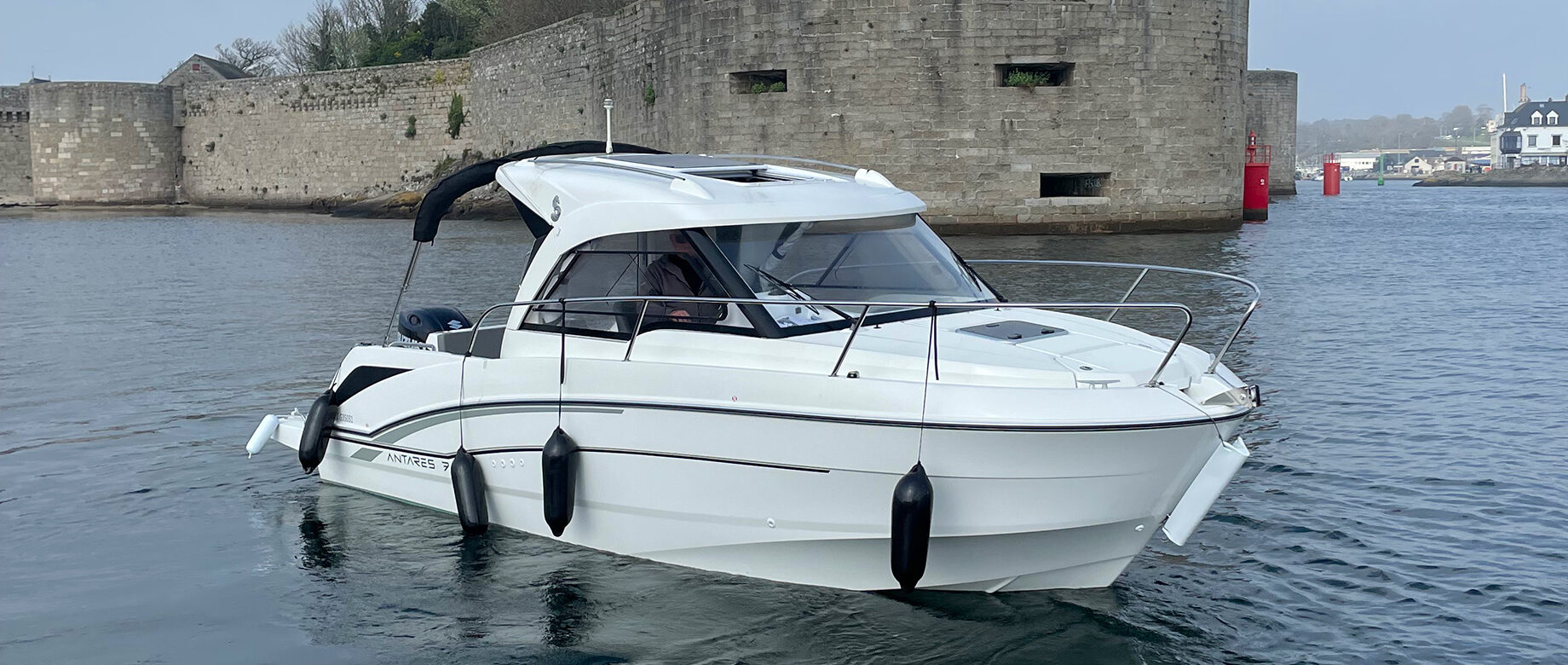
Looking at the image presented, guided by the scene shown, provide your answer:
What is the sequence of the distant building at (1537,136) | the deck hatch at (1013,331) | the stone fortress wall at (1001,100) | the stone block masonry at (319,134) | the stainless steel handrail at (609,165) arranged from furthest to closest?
1. the distant building at (1537,136)
2. the stone block masonry at (319,134)
3. the stone fortress wall at (1001,100)
4. the stainless steel handrail at (609,165)
5. the deck hatch at (1013,331)

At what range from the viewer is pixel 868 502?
491cm

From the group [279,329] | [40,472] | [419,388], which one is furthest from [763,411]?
[279,329]

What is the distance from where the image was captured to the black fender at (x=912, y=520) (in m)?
4.69

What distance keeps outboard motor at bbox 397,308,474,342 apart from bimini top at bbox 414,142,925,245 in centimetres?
80

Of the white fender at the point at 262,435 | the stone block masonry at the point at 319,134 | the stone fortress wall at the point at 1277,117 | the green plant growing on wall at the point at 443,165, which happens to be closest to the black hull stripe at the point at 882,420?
the white fender at the point at 262,435

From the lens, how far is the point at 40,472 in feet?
25.2

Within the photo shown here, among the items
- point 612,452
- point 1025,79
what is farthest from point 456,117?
point 612,452

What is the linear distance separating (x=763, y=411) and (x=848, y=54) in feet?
66.4

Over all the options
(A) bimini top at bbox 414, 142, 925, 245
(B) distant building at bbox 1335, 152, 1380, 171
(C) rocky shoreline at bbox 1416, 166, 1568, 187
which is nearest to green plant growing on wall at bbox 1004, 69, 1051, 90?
(A) bimini top at bbox 414, 142, 925, 245

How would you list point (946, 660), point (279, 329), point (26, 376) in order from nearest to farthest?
point (946, 660)
point (26, 376)
point (279, 329)

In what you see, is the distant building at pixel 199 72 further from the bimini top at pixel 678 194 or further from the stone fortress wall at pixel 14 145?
the bimini top at pixel 678 194

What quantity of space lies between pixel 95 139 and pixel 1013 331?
52630 millimetres

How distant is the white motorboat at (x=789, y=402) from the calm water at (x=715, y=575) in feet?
0.78

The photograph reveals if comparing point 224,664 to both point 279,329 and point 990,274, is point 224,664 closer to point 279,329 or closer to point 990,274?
point 279,329
